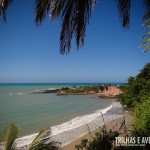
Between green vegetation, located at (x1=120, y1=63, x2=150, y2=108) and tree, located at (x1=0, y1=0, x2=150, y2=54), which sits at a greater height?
tree, located at (x1=0, y1=0, x2=150, y2=54)

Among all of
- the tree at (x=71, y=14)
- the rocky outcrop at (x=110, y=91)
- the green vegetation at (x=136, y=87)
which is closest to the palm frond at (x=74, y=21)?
the tree at (x=71, y=14)

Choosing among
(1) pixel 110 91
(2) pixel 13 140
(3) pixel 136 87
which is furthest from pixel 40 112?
(1) pixel 110 91

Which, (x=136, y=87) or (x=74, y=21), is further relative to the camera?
(x=136, y=87)

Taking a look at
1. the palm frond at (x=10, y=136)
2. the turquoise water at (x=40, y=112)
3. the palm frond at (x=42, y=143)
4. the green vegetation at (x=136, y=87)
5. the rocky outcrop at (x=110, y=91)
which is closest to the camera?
the palm frond at (x=10, y=136)

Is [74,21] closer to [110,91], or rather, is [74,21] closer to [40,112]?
[40,112]

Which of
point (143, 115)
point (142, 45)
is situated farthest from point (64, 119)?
point (143, 115)

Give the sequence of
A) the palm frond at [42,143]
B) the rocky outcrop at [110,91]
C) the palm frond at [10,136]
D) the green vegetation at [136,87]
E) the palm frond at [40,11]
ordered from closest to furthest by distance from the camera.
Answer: the palm frond at [10,136] < the palm frond at [42,143] < the palm frond at [40,11] < the green vegetation at [136,87] < the rocky outcrop at [110,91]

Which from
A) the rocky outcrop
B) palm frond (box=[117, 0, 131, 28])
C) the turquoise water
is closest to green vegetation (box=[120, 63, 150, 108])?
the turquoise water

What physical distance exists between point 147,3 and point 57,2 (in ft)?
7.81

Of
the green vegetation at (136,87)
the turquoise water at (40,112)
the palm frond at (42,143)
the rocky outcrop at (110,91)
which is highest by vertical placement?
the green vegetation at (136,87)

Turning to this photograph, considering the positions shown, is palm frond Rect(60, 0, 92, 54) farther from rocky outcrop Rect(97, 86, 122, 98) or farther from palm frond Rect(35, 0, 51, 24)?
rocky outcrop Rect(97, 86, 122, 98)

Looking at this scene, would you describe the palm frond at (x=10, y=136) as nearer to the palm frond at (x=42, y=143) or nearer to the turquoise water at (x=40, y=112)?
the palm frond at (x=42, y=143)

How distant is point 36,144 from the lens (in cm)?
483

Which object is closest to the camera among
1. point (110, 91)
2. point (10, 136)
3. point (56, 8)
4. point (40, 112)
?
point (10, 136)
